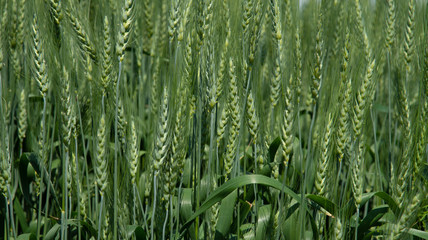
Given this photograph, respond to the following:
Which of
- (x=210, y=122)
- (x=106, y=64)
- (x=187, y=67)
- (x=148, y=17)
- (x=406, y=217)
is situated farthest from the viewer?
(x=148, y=17)

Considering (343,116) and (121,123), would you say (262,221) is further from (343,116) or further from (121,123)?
(121,123)

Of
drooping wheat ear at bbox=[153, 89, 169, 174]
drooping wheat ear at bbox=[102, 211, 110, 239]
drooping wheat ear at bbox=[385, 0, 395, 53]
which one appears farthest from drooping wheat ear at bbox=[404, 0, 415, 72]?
drooping wheat ear at bbox=[102, 211, 110, 239]

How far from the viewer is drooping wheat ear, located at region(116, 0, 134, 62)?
61.4 inches

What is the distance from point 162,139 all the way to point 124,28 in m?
0.39

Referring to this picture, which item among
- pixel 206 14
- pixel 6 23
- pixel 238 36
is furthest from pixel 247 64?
pixel 6 23

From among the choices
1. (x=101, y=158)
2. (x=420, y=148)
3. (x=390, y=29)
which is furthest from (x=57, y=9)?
(x=390, y=29)

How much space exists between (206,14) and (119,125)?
534 millimetres

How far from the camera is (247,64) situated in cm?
178

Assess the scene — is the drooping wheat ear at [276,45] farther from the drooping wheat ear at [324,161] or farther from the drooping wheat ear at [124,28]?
the drooping wheat ear at [124,28]

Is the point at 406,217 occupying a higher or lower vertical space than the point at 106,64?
lower

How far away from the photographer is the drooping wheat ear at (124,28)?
156 cm

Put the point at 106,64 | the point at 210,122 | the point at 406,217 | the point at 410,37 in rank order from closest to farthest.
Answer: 1. the point at 406,217
2. the point at 106,64
3. the point at 210,122
4. the point at 410,37

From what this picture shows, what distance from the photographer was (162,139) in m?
1.54

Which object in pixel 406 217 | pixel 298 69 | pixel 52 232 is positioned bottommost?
pixel 52 232
